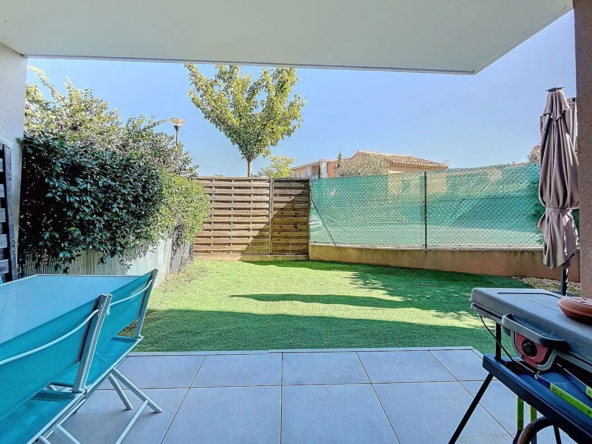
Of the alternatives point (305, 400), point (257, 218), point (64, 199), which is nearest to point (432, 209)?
point (257, 218)

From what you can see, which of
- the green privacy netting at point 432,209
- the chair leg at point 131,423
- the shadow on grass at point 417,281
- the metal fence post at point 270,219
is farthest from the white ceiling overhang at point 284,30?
the metal fence post at point 270,219

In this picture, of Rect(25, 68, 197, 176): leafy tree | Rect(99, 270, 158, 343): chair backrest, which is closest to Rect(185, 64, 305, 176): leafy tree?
Rect(25, 68, 197, 176): leafy tree

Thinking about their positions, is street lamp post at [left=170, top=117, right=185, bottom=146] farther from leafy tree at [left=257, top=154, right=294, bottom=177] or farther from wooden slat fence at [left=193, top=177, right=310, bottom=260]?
leafy tree at [left=257, top=154, right=294, bottom=177]

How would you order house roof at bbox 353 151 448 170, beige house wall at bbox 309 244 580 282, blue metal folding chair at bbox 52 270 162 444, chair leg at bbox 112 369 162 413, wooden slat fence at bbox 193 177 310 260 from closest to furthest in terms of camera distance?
blue metal folding chair at bbox 52 270 162 444 → chair leg at bbox 112 369 162 413 → beige house wall at bbox 309 244 580 282 → wooden slat fence at bbox 193 177 310 260 → house roof at bbox 353 151 448 170

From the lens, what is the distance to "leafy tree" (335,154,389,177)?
14.1m

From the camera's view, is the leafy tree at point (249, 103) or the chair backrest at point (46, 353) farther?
the leafy tree at point (249, 103)

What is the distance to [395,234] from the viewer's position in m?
5.51

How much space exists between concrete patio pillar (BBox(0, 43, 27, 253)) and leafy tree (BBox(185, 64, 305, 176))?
8842mm

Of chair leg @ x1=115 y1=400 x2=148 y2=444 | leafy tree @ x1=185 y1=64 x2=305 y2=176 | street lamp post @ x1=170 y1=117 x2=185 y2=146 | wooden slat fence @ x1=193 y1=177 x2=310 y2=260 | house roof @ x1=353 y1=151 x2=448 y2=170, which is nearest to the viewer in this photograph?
chair leg @ x1=115 y1=400 x2=148 y2=444

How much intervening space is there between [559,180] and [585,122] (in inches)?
25.9

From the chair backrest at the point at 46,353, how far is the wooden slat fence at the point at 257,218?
5306 millimetres

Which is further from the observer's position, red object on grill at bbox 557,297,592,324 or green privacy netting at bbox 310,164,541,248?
green privacy netting at bbox 310,164,541,248

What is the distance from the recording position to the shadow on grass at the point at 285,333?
2436mm

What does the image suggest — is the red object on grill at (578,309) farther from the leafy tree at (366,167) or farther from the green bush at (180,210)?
the leafy tree at (366,167)
